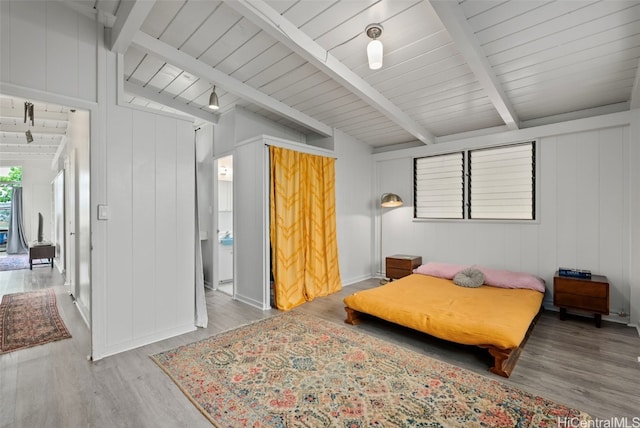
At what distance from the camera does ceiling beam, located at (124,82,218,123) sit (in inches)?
144

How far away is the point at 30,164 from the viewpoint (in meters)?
8.66

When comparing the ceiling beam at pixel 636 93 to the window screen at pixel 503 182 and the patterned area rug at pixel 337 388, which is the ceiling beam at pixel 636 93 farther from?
the patterned area rug at pixel 337 388

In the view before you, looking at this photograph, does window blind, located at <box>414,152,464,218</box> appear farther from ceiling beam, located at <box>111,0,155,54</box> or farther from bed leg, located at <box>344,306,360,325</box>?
ceiling beam, located at <box>111,0,155,54</box>

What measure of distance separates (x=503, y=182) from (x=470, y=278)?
153 centimetres

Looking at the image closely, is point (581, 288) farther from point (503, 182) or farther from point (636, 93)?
point (636, 93)

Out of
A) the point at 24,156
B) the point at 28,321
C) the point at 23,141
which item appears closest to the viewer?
the point at 28,321

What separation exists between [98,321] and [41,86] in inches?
75.7

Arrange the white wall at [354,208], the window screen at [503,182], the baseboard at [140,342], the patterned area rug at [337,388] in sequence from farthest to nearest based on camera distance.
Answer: the white wall at [354,208], the window screen at [503,182], the baseboard at [140,342], the patterned area rug at [337,388]

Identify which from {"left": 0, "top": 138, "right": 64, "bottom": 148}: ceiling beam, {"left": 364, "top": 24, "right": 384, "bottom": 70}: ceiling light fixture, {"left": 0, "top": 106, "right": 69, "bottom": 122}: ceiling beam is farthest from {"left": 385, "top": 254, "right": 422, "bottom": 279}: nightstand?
{"left": 0, "top": 138, "right": 64, "bottom": 148}: ceiling beam

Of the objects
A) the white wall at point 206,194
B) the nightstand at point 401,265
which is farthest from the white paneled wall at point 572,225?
the white wall at point 206,194

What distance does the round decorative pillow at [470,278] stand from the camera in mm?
3627

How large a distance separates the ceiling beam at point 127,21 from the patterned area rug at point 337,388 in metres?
2.66

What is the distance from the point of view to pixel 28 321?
329 centimetres

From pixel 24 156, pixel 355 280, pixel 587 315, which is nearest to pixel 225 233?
pixel 355 280
